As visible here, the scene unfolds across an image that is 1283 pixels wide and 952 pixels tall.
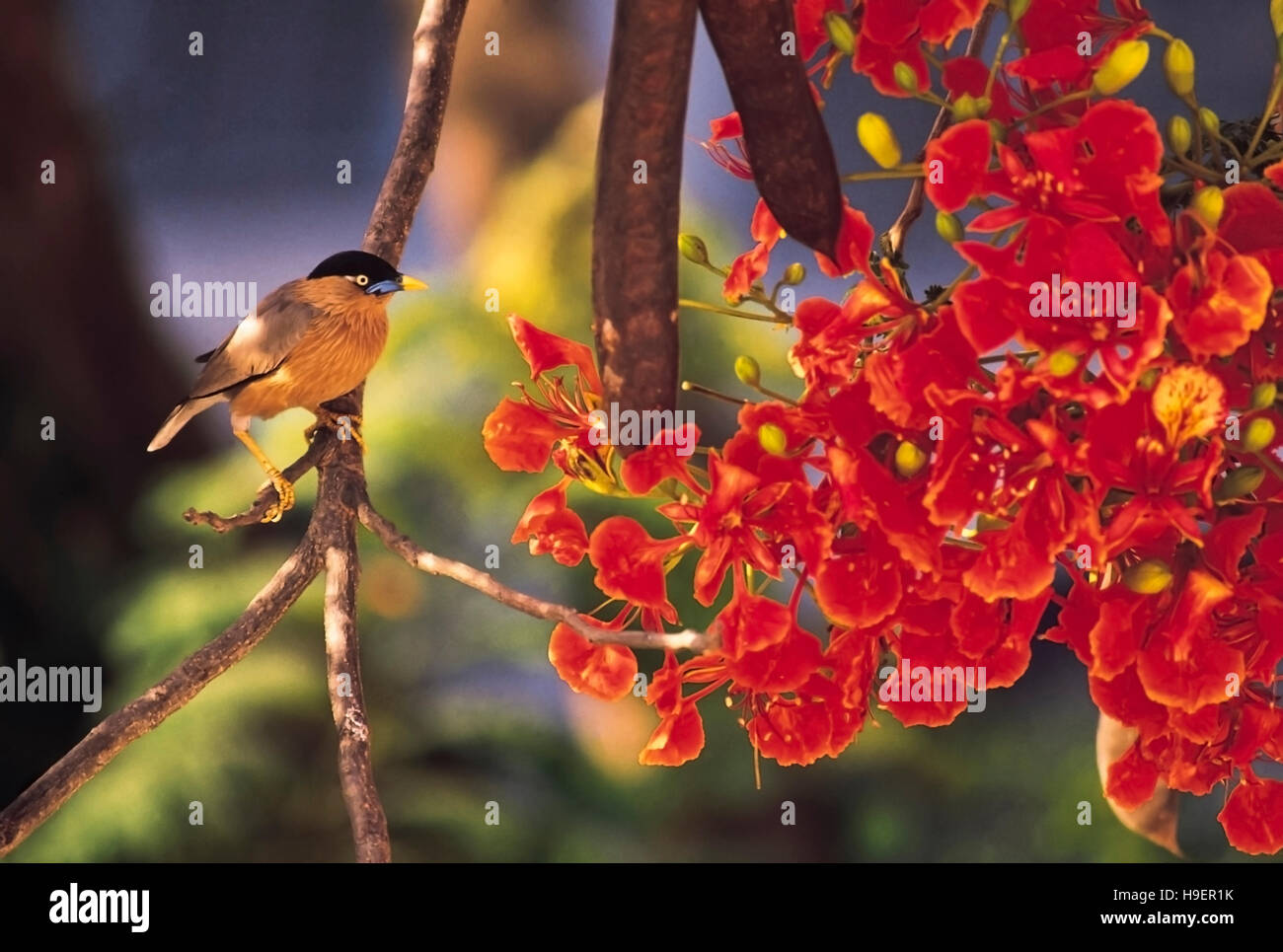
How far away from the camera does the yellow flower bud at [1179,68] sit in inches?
19.0

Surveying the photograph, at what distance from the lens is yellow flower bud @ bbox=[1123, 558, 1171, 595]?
0.45 metres

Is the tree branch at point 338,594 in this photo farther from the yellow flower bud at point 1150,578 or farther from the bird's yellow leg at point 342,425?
the yellow flower bud at point 1150,578

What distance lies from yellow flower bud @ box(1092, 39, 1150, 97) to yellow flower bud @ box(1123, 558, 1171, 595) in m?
0.17

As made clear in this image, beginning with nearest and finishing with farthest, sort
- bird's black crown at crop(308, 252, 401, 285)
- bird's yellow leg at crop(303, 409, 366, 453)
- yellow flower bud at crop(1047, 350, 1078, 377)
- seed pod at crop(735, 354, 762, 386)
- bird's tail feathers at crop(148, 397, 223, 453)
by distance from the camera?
yellow flower bud at crop(1047, 350, 1078, 377)
seed pod at crop(735, 354, 762, 386)
bird's yellow leg at crop(303, 409, 366, 453)
bird's black crown at crop(308, 252, 401, 285)
bird's tail feathers at crop(148, 397, 223, 453)

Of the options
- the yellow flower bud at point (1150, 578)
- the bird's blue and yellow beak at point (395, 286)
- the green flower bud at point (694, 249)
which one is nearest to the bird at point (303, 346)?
the bird's blue and yellow beak at point (395, 286)

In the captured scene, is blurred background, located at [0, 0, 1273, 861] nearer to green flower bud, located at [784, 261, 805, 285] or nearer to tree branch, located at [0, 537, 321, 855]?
tree branch, located at [0, 537, 321, 855]

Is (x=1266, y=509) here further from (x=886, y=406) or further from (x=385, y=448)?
(x=385, y=448)

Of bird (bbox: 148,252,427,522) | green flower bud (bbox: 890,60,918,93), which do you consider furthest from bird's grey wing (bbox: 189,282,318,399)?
green flower bud (bbox: 890,60,918,93)

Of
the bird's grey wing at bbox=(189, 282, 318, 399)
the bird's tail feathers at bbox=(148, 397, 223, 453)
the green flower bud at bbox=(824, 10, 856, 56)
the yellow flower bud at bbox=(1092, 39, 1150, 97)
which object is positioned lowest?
the yellow flower bud at bbox=(1092, 39, 1150, 97)

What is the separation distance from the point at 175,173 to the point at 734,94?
116 cm

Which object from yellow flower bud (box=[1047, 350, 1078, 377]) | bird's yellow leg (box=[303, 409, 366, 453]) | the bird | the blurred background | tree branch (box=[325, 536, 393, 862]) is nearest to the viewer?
yellow flower bud (box=[1047, 350, 1078, 377])

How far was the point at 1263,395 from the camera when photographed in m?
0.44

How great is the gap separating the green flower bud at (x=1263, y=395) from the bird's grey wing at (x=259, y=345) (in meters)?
0.78

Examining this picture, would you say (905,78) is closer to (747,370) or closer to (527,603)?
(747,370)
